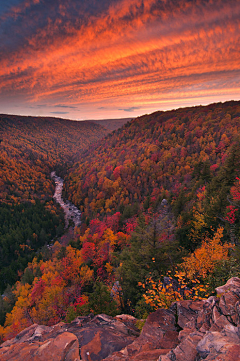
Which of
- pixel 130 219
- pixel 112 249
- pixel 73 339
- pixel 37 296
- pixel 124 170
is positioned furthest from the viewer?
pixel 124 170

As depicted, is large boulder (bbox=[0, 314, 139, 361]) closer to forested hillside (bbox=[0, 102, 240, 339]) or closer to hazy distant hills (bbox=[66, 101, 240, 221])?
forested hillside (bbox=[0, 102, 240, 339])

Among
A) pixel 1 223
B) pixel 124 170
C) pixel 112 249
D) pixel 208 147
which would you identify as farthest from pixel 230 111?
pixel 1 223

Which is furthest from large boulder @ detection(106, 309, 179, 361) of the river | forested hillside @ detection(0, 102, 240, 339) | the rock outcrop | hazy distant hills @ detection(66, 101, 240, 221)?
the river

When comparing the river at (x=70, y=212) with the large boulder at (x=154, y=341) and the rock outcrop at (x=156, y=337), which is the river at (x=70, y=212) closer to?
the rock outcrop at (x=156, y=337)

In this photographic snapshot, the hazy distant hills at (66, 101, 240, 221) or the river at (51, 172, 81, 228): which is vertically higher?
the hazy distant hills at (66, 101, 240, 221)

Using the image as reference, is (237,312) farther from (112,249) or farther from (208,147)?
(208,147)

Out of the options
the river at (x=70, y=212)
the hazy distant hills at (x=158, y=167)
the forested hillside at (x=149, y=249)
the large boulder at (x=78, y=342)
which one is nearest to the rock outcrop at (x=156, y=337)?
the large boulder at (x=78, y=342)

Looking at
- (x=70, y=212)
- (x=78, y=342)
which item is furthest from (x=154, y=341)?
(x=70, y=212)
